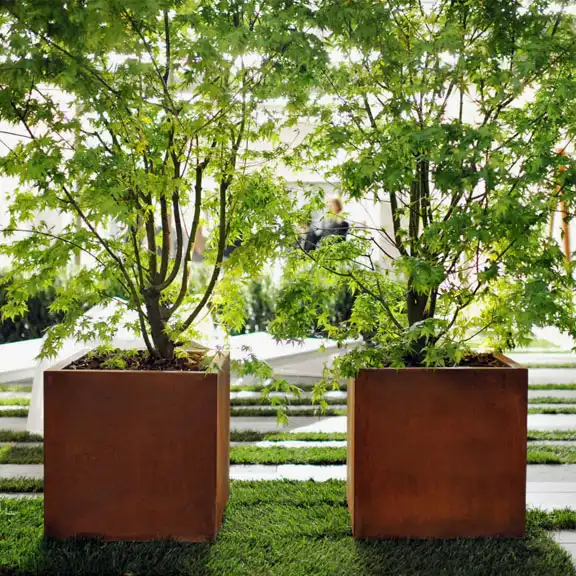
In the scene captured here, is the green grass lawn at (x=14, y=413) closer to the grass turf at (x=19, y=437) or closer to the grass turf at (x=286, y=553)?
the grass turf at (x=19, y=437)

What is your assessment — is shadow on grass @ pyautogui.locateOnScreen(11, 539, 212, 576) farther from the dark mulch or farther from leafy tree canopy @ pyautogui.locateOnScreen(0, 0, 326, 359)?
the dark mulch

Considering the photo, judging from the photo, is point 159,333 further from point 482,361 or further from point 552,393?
point 552,393

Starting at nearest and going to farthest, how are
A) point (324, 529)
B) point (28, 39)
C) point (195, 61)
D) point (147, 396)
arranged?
point (28, 39) → point (195, 61) → point (147, 396) → point (324, 529)

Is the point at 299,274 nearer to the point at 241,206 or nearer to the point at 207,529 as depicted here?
the point at 241,206

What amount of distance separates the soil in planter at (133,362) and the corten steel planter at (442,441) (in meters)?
0.58

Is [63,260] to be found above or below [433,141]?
below

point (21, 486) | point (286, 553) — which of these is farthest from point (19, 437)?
point (286, 553)

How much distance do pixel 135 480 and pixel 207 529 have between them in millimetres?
265

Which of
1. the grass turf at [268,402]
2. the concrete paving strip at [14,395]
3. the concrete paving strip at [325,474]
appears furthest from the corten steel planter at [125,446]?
the concrete paving strip at [14,395]

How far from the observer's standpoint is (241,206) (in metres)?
2.40

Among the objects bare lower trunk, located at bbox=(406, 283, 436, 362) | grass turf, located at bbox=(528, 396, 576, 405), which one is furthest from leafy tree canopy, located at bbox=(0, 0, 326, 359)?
grass turf, located at bbox=(528, 396, 576, 405)

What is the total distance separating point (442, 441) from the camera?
7.27ft

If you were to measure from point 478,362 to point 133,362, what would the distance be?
1.16m

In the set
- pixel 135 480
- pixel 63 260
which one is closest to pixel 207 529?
pixel 135 480
